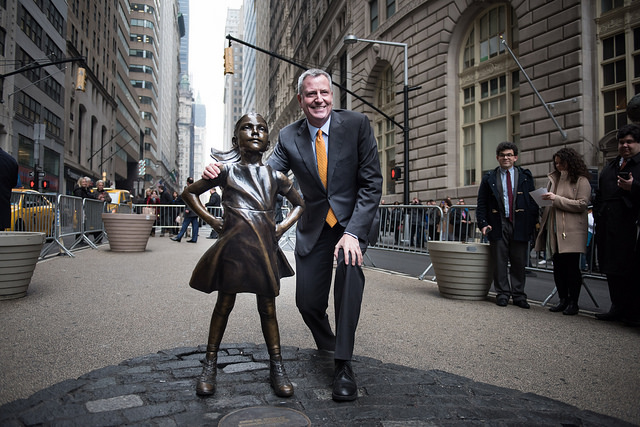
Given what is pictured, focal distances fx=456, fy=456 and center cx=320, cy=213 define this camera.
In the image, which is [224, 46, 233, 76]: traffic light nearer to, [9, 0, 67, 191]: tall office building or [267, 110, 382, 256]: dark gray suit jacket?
[9, 0, 67, 191]: tall office building

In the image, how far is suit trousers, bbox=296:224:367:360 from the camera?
9.20 feet

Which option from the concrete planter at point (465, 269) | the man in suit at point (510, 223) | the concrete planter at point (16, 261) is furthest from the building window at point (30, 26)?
the man in suit at point (510, 223)

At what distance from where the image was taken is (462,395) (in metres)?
2.80

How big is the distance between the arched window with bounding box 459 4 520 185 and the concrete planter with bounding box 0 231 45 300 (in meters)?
16.4

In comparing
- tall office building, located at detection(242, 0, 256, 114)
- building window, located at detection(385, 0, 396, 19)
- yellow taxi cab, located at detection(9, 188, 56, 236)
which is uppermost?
tall office building, located at detection(242, 0, 256, 114)

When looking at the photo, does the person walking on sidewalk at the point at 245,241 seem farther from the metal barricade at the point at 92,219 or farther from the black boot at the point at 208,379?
the metal barricade at the point at 92,219

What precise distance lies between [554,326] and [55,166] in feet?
142

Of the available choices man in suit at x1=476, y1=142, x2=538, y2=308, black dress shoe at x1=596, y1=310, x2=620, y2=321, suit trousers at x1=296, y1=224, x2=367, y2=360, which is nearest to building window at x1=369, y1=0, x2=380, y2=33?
man in suit at x1=476, y1=142, x2=538, y2=308

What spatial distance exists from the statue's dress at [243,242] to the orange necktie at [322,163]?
0.48 meters

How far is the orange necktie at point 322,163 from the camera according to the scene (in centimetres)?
314

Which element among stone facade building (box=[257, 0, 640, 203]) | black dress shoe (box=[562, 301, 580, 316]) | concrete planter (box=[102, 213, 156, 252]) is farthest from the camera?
stone facade building (box=[257, 0, 640, 203])

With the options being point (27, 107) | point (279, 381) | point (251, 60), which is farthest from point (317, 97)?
point (251, 60)

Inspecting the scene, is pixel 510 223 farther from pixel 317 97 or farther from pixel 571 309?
pixel 317 97

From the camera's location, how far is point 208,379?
8.73 ft
